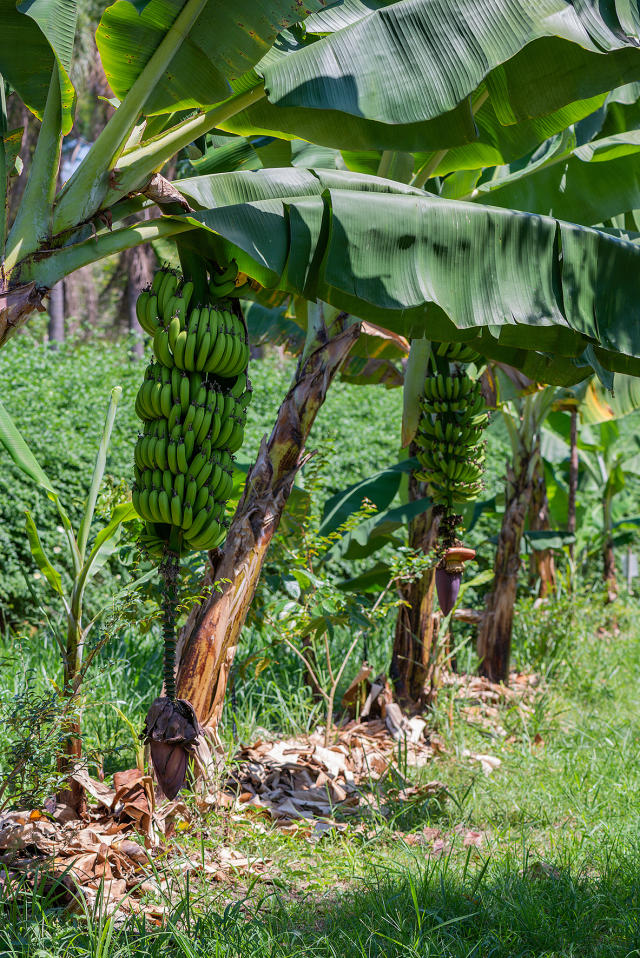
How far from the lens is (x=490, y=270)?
273 cm

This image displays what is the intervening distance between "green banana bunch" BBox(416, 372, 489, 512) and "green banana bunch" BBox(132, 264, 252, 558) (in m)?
1.75

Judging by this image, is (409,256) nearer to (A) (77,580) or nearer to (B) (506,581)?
(A) (77,580)

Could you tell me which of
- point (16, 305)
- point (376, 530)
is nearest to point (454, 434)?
point (376, 530)

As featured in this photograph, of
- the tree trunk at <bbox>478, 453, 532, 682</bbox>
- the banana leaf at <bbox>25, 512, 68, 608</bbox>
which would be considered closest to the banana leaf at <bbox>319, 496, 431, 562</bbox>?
the tree trunk at <bbox>478, 453, 532, 682</bbox>

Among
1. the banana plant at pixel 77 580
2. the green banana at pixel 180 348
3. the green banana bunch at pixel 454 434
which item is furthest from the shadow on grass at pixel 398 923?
the green banana bunch at pixel 454 434

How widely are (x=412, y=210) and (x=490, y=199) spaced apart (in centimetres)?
168

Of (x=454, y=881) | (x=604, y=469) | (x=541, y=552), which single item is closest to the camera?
(x=454, y=881)

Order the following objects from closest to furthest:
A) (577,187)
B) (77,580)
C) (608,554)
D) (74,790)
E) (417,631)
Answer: (74,790)
(77,580)
(577,187)
(417,631)
(608,554)

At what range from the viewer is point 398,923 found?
2568 millimetres

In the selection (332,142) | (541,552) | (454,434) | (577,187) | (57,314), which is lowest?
(541,552)

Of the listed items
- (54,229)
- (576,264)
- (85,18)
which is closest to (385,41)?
(576,264)

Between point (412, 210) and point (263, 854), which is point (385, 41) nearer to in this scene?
point (412, 210)

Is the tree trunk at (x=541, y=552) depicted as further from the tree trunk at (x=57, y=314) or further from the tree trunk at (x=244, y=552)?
the tree trunk at (x=57, y=314)

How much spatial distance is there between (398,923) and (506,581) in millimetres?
3593
